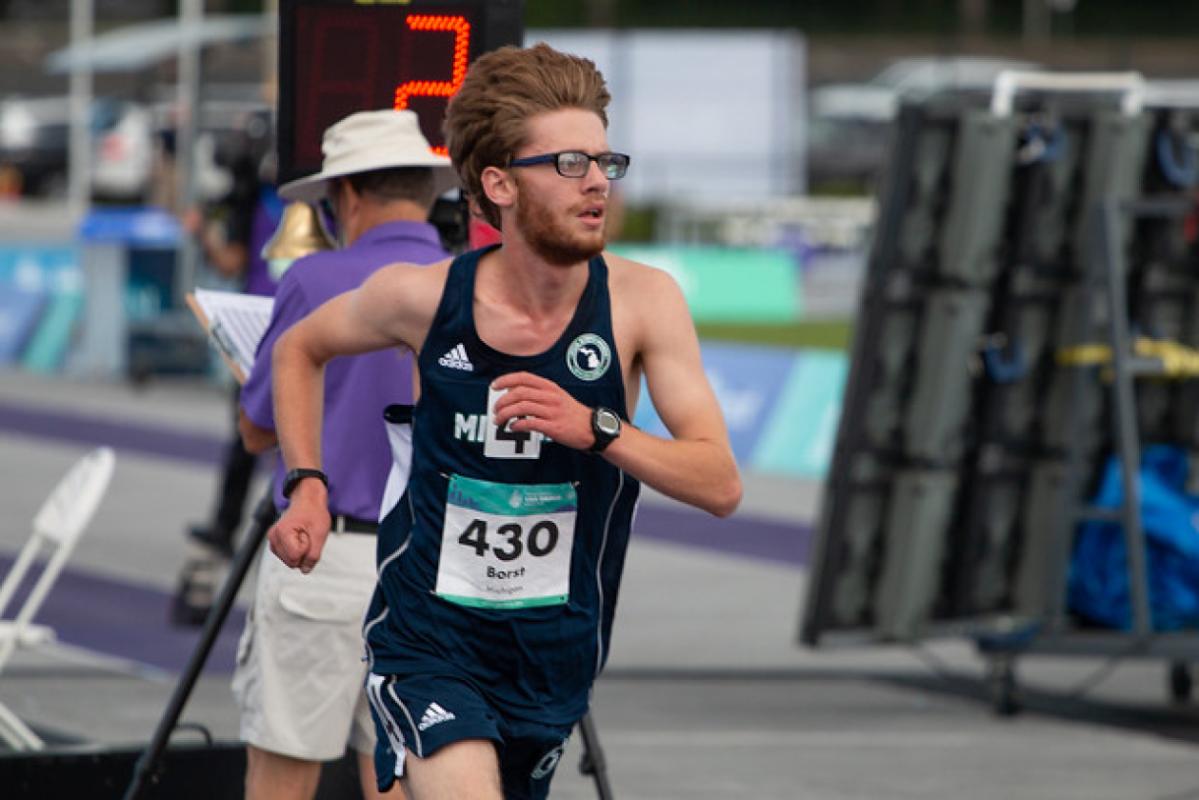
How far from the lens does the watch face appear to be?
4070 millimetres

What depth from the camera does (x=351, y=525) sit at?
541 centimetres

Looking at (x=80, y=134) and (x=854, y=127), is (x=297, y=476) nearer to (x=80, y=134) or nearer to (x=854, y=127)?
(x=80, y=134)

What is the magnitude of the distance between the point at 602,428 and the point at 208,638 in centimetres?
193

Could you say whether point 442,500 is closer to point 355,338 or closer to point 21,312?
point 355,338

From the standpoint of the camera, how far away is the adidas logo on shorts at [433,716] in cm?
428

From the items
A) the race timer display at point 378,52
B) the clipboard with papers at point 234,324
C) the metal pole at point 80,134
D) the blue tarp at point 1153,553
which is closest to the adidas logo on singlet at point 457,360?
the clipboard with papers at point 234,324

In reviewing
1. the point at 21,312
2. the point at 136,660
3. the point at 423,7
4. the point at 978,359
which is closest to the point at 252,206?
the point at 136,660

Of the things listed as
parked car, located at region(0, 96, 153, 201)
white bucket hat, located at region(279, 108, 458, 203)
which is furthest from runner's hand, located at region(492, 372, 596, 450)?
parked car, located at region(0, 96, 153, 201)

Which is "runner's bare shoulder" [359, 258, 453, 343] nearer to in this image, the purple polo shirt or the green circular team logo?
the green circular team logo

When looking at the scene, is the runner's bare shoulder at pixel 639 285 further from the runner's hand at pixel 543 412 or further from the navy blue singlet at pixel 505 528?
the runner's hand at pixel 543 412

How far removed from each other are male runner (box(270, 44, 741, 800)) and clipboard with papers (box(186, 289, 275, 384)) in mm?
1288

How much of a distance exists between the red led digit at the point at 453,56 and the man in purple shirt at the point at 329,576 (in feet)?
1.86

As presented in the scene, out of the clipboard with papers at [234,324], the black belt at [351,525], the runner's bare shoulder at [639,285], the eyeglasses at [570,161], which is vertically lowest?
the black belt at [351,525]

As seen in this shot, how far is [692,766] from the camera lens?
819 centimetres
